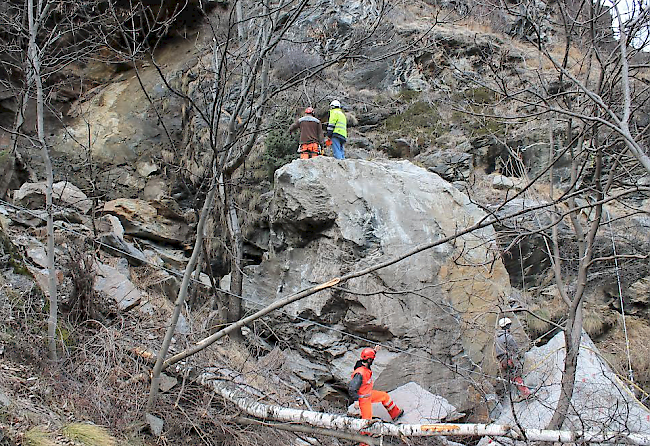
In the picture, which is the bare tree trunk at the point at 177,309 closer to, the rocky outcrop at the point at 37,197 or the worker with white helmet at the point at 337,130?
the rocky outcrop at the point at 37,197

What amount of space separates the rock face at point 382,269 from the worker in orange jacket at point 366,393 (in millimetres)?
1102

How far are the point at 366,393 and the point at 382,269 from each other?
7.66 feet

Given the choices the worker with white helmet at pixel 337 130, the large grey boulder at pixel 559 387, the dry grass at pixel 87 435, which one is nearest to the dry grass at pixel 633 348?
the large grey boulder at pixel 559 387

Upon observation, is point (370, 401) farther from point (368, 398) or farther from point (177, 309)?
point (177, 309)

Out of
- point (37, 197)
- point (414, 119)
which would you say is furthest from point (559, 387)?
point (37, 197)

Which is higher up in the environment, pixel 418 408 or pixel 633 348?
pixel 418 408

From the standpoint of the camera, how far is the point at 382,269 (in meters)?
8.34

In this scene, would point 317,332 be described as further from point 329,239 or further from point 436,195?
point 436,195

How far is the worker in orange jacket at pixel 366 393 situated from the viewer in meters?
6.34

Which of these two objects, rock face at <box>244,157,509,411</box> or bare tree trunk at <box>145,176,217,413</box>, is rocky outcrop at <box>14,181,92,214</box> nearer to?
rock face at <box>244,157,509,411</box>

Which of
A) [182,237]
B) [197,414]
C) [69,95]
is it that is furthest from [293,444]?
[69,95]

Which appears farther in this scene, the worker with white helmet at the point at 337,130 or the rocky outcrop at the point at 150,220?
the rocky outcrop at the point at 150,220

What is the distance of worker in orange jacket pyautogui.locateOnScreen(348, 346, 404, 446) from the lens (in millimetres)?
6340

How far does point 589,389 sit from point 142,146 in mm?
13893
